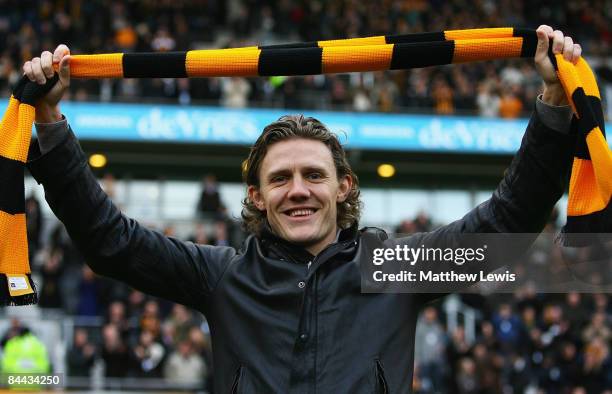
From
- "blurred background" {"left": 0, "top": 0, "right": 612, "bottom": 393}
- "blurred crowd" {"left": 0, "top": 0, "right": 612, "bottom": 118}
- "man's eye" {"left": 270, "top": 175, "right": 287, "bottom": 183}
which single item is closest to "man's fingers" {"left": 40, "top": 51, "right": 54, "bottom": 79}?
"man's eye" {"left": 270, "top": 175, "right": 287, "bottom": 183}

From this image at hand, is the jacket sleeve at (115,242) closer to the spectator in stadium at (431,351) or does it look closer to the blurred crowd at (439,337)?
the blurred crowd at (439,337)

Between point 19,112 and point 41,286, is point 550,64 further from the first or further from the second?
point 41,286

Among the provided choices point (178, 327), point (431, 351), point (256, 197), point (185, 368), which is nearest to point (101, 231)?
point (256, 197)

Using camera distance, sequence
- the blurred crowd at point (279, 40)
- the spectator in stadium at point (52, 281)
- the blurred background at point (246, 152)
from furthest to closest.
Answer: the blurred crowd at point (279, 40)
the spectator in stadium at point (52, 281)
the blurred background at point (246, 152)

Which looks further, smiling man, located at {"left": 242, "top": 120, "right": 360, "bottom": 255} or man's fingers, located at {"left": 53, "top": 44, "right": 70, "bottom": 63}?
man's fingers, located at {"left": 53, "top": 44, "right": 70, "bottom": 63}

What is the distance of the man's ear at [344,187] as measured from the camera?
3.65m

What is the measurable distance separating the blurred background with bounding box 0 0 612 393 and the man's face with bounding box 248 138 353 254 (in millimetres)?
8071

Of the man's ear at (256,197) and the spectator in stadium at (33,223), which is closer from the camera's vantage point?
the man's ear at (256,197)

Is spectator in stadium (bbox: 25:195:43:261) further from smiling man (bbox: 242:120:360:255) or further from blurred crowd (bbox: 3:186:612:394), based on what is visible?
smiling man (bbox: 242:120:360:255)

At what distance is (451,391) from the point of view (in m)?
12.2

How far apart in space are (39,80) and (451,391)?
372 inches

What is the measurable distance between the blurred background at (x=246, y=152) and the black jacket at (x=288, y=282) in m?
7.90

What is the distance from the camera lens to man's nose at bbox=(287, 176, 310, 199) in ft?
11.1

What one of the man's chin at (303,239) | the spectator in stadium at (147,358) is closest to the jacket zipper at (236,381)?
the man's chin at (303,239)
